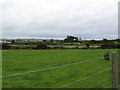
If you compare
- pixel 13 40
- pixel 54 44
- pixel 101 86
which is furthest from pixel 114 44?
pixel 101 86

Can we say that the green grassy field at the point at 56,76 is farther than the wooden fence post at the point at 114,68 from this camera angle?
Yes

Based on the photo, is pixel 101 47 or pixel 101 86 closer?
pixel 101 86

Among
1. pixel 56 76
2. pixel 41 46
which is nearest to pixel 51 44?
pixel 41 46

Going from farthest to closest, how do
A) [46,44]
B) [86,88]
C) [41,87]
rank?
[46,44], [41,87], [86,88]

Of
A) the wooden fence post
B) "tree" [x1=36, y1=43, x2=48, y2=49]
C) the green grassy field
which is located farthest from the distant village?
the wooden fence post

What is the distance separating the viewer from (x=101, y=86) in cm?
385

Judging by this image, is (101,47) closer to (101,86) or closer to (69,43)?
(69,43)

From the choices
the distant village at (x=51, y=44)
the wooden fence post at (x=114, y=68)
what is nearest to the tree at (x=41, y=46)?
the distant village at (x=51, y=44)

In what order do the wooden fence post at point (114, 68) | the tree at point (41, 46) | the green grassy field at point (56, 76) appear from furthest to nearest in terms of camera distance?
the tree at point (41, 46) → the green grassy field at point (56, 76) → the wooden fence post at point (114, 68)

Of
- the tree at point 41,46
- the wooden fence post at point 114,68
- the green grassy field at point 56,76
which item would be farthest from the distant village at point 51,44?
the wooden fence post at point 114,68

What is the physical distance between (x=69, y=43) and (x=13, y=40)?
10.3m

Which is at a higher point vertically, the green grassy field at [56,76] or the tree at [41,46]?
the tree at [41,46]

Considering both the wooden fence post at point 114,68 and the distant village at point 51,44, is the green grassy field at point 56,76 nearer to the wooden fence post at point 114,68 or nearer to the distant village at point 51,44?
the wooden fence post at point 114,68

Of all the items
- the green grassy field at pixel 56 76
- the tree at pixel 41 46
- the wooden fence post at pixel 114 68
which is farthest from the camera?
the tree at pixel 41 46
